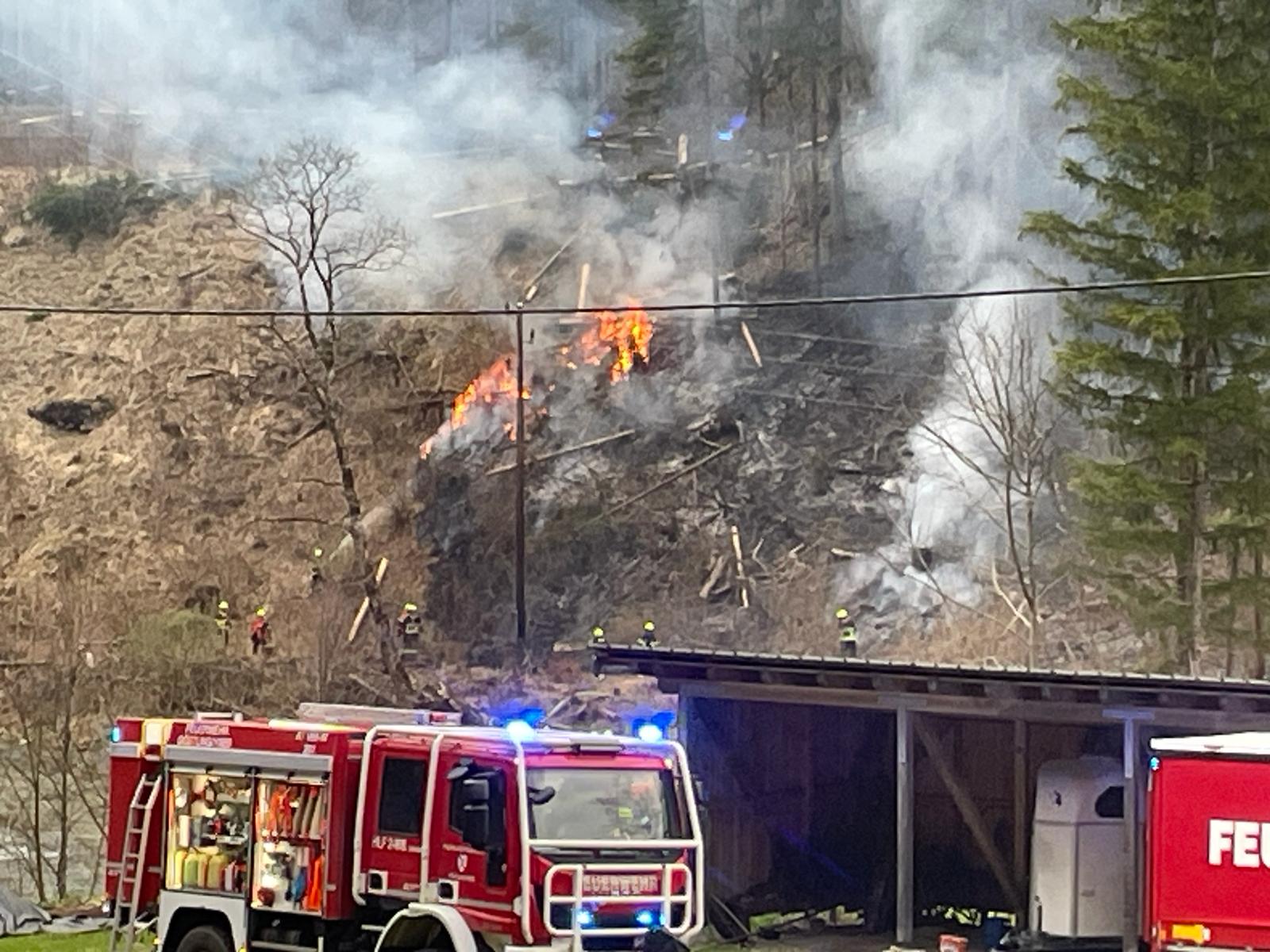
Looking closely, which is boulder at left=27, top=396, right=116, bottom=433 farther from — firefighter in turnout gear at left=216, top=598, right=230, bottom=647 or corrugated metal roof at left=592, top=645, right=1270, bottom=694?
corrugated metal roof at left=592, top=645, right=1270, bottom=694

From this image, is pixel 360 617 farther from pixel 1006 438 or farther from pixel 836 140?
pixel 836 140

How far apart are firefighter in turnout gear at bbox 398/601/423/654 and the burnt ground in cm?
293

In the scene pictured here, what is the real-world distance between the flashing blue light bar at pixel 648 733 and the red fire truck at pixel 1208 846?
3.37 meters

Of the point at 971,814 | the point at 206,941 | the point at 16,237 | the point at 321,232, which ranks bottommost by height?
the point at 206,941

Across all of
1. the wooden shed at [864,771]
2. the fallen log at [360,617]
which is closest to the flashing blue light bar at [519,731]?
the wooden shed at [864,771]

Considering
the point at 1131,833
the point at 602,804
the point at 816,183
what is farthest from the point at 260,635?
the point at 602,804

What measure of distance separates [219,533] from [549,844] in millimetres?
44371

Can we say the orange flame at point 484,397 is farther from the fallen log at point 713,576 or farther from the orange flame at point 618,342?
the fallen log at point 713,576

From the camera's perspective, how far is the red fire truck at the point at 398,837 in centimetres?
1161

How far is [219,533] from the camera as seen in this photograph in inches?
2138

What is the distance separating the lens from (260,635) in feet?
135

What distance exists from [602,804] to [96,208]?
59.8m

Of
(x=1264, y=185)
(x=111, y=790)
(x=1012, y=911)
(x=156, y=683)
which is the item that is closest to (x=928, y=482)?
(x=1264, y=185)

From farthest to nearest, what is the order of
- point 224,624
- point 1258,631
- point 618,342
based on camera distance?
point 618,342
point 224,624
point 1258,631
